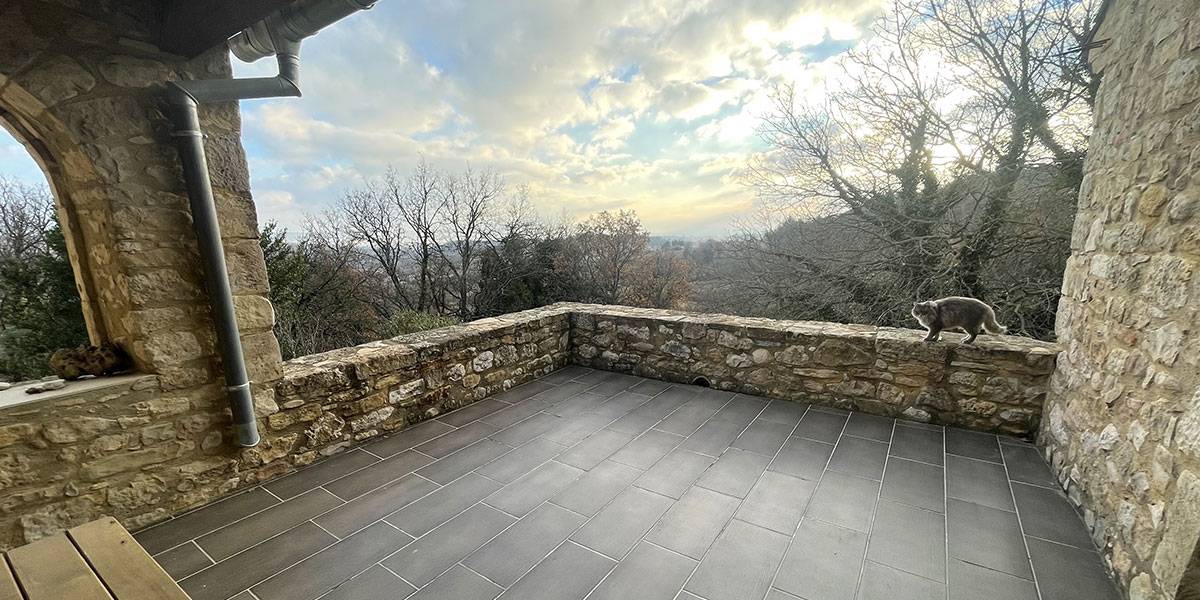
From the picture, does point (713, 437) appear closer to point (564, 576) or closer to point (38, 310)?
point (564, 576)

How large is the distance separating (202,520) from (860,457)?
3329 millimetres

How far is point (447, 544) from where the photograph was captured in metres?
1.74

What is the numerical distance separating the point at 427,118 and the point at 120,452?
6059mm

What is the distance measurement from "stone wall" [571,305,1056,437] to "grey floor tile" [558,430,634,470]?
1067 millimetres

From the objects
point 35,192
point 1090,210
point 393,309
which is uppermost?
point 35,192

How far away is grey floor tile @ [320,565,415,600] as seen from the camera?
1484 millimetres

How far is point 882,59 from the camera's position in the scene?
17.6ft

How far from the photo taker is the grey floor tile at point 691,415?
2744 millimetres

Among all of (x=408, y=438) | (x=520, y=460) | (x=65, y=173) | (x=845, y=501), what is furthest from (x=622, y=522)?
(x=65, y=173)

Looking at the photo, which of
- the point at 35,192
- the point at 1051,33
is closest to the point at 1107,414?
A: the point at 1051,33

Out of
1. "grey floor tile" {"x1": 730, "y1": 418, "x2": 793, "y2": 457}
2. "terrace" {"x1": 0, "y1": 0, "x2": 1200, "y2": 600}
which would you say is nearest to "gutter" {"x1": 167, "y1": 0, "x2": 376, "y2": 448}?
"terrace" {"x1": 0, "y1": 0, "x2": 1200, "y2": 600}

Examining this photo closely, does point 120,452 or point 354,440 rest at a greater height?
point 120,452

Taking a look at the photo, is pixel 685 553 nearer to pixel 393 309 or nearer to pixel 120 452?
pixel 120 452

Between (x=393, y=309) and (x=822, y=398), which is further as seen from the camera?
(x=393, y=309)
